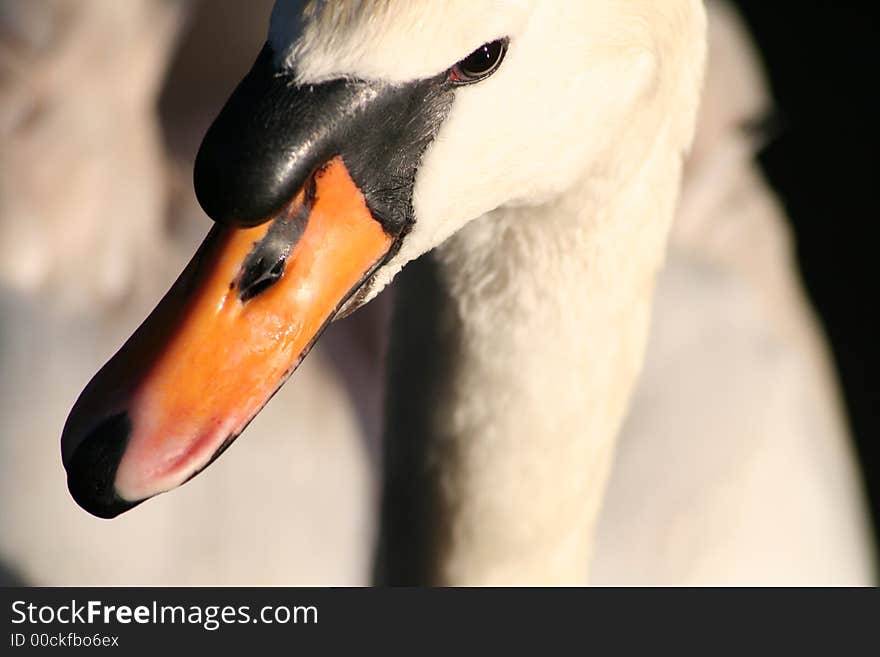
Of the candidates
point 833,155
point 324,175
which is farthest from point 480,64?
point 833,155

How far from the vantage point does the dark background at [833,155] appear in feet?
12.2

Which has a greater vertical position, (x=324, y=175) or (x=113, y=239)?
(x=324, y=175)

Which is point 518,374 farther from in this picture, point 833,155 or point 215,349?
point 833,155

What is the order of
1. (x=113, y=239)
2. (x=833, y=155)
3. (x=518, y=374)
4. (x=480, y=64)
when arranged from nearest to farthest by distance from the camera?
(x=480, y=64) < (x=518, y=374) < (x=113, y=239) < (x=833, y=155)

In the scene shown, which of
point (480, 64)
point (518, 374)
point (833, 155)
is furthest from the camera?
point (833, 155)

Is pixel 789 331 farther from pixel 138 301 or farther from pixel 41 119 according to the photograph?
pixel 41 119

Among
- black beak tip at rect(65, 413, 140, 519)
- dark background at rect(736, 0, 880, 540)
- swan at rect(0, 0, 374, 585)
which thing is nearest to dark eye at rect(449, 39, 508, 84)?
black beak tip at rect(65, 413, 140, 519)

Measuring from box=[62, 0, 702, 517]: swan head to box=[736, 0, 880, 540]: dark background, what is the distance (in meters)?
2.54

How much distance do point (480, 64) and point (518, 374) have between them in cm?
50

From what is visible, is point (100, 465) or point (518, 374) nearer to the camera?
point (100, 465)

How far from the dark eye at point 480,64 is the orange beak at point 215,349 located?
→ 0.14 m

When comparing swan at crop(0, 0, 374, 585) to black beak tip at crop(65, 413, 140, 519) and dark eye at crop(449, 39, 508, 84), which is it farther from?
dark eye at crop(449, 39, 508, 84)

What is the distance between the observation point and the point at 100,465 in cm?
121

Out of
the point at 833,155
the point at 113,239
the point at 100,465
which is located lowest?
the point at 833,155
